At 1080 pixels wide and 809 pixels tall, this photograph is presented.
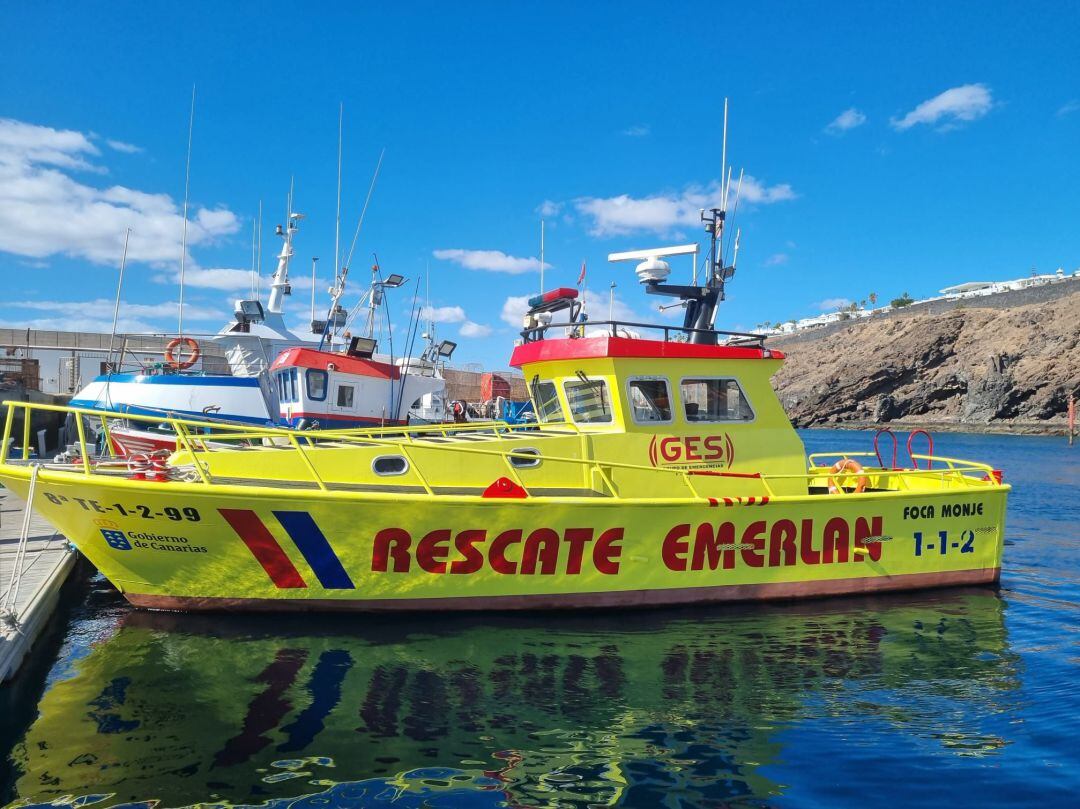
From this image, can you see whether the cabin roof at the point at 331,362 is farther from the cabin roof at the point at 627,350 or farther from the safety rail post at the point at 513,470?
the safety rail post at the point at 513,470

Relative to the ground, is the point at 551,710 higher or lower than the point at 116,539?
A: lower

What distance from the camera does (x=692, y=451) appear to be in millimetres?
8766

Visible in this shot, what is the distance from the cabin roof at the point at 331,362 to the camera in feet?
54.7

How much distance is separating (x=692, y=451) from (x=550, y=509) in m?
2.30

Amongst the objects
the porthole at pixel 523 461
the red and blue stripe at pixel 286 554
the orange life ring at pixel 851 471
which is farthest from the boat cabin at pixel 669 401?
the red and blue stripe at pixel 286 554

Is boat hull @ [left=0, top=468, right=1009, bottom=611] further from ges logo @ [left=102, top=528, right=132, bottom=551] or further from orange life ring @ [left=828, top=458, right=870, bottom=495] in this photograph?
orange life ring @ [left=828, top=458, right=870, bottom=495]

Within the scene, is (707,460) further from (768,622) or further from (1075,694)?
(1075,694)

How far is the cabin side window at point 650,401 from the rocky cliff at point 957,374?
6066 cm

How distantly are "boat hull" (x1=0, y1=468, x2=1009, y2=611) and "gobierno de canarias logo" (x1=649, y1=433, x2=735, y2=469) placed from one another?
85 cm

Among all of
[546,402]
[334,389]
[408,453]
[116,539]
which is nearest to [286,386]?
[334,389]

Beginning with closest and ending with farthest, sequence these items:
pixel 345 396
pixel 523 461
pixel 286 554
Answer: pixel 286 554
pixel 523 461
pixel 345 396

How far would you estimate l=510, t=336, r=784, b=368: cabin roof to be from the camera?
8.45 meters

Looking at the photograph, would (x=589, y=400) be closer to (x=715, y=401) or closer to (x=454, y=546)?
(x=715, y=401)

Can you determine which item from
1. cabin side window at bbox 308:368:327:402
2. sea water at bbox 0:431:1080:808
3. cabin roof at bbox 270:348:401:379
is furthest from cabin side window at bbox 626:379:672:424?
cabin side window at bbox 308:368:327:402
